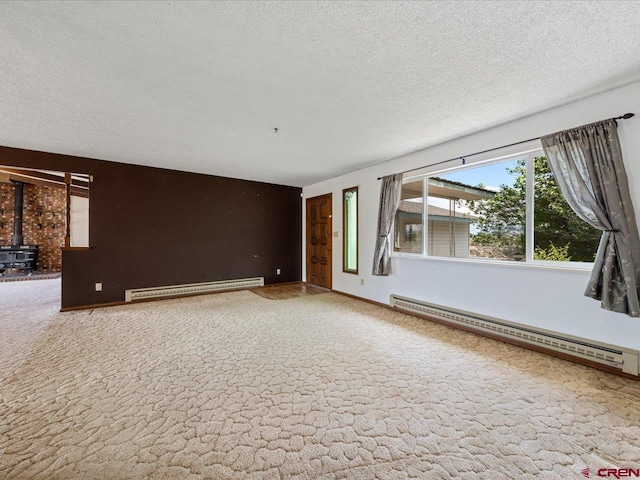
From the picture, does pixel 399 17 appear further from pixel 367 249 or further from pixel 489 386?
pixel 367 249

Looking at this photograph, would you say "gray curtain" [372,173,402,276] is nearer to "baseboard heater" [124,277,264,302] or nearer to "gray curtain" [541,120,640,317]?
"gray curtain" [541,120,640,317]

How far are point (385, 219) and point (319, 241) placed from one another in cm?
216

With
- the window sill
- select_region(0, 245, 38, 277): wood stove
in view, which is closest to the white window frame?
the window sill

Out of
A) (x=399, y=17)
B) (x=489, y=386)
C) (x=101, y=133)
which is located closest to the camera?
(x=399, y=17)

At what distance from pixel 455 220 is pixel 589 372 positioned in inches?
80.7

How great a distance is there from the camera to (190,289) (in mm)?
5180

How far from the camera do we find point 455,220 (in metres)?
3.70

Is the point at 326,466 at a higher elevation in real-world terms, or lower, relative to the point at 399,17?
lower

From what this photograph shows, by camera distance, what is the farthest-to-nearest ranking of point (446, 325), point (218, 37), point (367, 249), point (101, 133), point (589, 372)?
1. point (367, 249)
2. point (446, 325)
3. point (101, 133)
4. point (589, 372)
5. point (218, 37)

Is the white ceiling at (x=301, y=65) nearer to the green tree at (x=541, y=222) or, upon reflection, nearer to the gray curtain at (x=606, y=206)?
the gray curtain at (x=606, y=206)

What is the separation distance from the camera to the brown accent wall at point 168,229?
4.33m

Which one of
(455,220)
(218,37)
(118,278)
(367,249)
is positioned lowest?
(118,278)

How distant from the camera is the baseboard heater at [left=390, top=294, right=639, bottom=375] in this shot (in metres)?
2.22

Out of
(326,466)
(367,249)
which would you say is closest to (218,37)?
(326,466)
